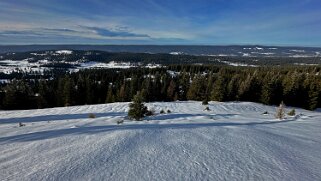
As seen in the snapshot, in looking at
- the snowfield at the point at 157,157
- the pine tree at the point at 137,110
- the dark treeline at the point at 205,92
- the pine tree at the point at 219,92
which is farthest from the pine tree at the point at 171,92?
the snowfield at the point at 157,157

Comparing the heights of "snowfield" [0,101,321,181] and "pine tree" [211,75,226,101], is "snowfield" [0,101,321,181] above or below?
above

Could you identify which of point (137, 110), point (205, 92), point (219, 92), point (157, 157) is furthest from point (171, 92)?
point (157, 157)

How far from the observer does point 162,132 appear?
9.04m

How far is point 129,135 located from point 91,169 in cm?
278

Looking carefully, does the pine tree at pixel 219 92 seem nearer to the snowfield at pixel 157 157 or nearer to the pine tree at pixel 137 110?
the pine tree at pixel 137 110

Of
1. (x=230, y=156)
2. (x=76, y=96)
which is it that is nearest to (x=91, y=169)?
(x=230, y=156)

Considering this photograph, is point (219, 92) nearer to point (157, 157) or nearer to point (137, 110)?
point (137, 110)

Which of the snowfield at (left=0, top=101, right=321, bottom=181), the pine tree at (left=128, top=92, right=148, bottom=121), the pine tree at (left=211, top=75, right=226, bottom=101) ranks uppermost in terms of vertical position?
the snowfield at (left=0, top=101, right=321, bottom=181)

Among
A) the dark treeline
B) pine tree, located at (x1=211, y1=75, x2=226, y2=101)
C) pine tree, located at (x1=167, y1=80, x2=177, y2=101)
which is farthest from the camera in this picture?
pine tree, located at (x1=167, y1=80, x2=177, y2=101)

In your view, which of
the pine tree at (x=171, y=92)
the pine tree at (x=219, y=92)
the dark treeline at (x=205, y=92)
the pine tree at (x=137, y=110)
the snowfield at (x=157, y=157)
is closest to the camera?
the snowfield at (x=157, y=157)

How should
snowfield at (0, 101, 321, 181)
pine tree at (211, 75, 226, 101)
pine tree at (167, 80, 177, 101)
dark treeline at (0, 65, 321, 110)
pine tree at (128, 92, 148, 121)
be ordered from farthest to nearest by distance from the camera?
pine tree at (167, 80, 177, 101), dark treeline at (0, 65, 321, 110), pine tree at (211, 75, 226, 101), pine tree at (128, 92, 148, 121), snowfield at (0, 101, 321, 181)

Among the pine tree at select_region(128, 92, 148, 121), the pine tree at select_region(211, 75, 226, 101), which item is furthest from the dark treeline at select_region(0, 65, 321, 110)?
the pine tree at select_region(128, 92, 148, 121)

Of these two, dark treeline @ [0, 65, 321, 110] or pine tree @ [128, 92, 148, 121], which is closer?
pine tree @ [128, 92, 148, 121]

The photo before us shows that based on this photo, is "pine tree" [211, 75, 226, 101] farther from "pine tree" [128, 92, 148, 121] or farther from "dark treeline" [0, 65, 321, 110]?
"pine tree" [128, 92, 148, 121]
